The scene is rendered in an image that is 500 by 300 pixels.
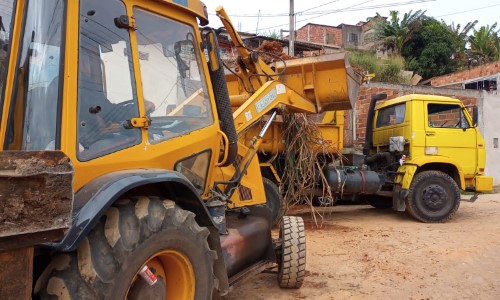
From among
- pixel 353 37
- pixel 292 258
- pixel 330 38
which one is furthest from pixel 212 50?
pixel 353 37

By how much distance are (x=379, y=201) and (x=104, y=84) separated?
24.6 ft

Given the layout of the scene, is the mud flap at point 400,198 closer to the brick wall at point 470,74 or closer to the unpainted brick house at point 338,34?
the brick wall at point 470,74

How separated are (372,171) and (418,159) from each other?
801 mm

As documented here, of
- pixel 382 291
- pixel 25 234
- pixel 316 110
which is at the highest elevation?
pixel 316 110

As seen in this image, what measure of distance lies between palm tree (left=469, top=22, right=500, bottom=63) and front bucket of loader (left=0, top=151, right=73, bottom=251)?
99.7 feet

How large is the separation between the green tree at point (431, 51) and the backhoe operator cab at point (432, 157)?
66.4ft

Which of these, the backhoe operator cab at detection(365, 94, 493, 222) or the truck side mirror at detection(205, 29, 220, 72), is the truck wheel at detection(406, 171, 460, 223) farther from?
the truck side mirror at detection(205, 29, 220, 72)

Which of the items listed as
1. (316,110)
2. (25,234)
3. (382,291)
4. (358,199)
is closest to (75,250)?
(25,234)

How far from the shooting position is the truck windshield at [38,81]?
7.29 ft

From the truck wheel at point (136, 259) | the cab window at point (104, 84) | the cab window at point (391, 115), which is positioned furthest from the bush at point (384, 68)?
the truck wheel at point (136, 259)

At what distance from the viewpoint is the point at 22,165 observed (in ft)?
5.23

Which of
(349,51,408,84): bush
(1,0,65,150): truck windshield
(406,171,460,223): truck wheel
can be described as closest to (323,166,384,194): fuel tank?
(406,171,460,223): truck wheel

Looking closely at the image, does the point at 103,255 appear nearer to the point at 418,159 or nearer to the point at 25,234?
the point at 25,234

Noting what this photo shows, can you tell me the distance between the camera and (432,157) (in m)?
7.68
